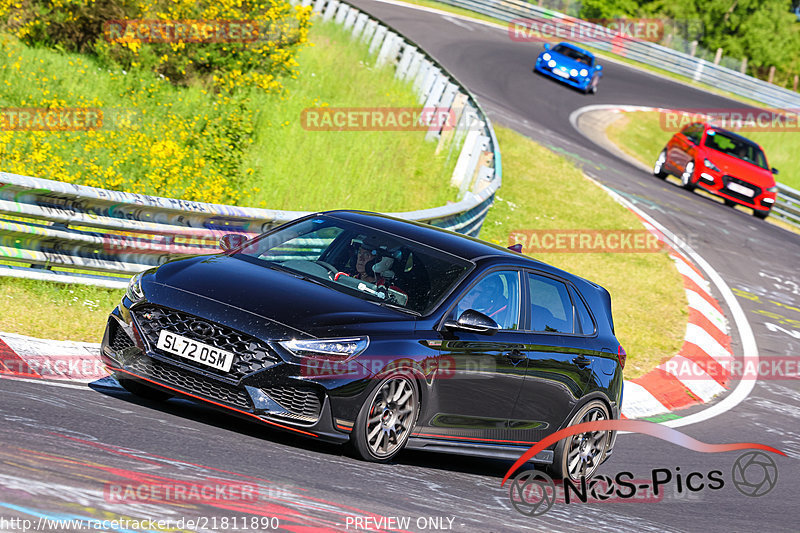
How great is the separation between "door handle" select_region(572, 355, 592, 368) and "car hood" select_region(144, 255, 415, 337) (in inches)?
72.5

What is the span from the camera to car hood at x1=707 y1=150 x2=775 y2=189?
2570 cm

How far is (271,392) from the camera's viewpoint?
6473 mm

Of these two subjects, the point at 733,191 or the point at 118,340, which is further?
the point at 733,191

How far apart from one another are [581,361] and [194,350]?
10.7 ft

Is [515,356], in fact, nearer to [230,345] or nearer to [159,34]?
[230,345]

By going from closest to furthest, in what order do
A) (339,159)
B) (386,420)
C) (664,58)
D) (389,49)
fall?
(386,420), (339,159), (389,49), (664,58)

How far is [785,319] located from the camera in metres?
17.5

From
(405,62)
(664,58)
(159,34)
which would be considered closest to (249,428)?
(159,34)

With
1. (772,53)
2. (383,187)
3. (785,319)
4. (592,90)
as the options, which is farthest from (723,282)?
(772,53)

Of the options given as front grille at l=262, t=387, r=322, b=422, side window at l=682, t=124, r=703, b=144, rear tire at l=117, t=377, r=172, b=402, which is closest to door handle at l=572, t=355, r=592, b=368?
front grille at l=262, t=387, r=322, b=422

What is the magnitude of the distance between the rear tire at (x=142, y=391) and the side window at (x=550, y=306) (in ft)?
9.02

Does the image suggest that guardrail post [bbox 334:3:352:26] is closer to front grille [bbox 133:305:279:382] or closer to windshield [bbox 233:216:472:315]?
windshield [bbox 233:216:472:315]

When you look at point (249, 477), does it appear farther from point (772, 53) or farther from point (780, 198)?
point (772, 53)

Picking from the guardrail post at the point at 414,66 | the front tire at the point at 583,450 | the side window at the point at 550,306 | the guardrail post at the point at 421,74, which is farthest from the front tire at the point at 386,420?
the guardrail post at the point at 414,66
